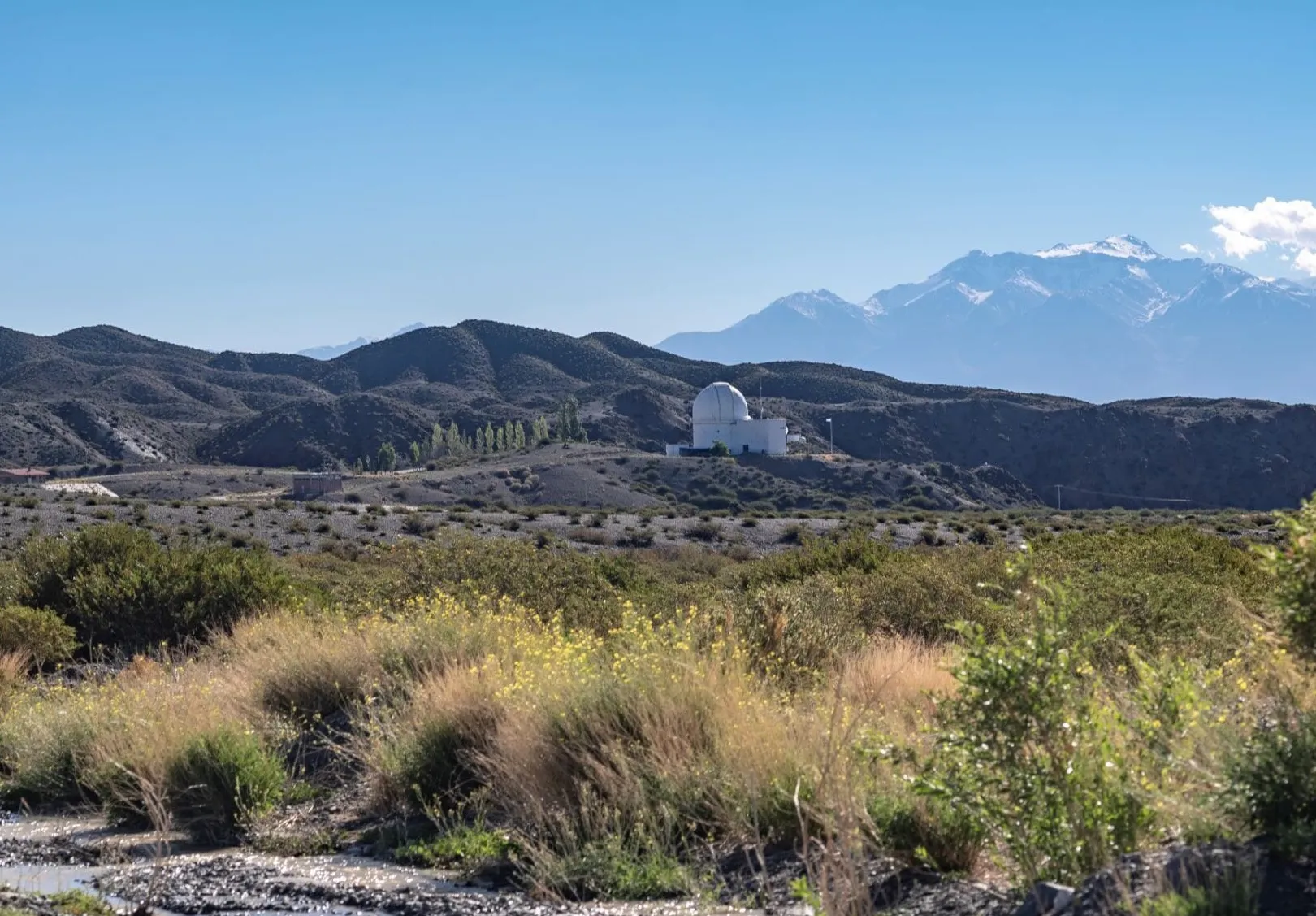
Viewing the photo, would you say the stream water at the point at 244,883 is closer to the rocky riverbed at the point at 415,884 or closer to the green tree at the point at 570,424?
the rocky riverbed at the point at 415,884

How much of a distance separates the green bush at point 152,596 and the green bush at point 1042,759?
491 inches

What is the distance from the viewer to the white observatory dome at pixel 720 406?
107 meters

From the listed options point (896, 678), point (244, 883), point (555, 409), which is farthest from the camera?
point (555, 409)

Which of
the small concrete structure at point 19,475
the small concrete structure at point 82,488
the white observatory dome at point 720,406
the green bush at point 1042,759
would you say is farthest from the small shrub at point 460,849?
the white observatory dome at point 720,406

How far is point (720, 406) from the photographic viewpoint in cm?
10719

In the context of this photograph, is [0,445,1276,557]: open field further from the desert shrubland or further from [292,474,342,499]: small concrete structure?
the desert shrubland

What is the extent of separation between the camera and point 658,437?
12162 centimetres

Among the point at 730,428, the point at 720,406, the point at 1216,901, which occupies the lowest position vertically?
the point at 1216,901

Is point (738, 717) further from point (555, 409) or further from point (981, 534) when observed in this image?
point (555, 409)

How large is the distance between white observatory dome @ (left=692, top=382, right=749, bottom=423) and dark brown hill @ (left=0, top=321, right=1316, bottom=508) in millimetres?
11211

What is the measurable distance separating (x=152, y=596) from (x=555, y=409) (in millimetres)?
119628

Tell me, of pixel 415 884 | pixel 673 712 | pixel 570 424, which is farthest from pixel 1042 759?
pixel 570 424

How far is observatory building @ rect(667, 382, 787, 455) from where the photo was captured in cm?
10288

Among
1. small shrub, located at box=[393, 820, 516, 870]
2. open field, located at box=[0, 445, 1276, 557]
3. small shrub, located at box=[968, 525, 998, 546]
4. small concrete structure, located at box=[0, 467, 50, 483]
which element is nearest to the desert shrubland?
A: small shrub, located at box=[393, 820, 516, 870]
